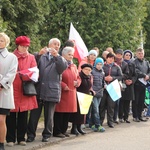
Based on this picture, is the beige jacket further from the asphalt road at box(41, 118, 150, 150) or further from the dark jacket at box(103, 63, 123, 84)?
the dark jacket at box(103, 63, 123, 84)

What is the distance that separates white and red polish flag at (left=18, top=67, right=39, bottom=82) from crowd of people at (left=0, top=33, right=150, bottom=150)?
3 cm

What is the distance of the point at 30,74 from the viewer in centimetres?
720

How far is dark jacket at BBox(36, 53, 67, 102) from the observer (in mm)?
7610

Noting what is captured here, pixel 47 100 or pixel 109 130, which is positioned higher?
pixel 47 100

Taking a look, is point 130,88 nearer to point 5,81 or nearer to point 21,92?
point 21,92

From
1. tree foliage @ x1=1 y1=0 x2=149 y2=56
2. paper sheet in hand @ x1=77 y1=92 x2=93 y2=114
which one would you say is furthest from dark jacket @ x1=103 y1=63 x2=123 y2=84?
tree foliage @ x1=1 y1=0 x2=149 y2=56

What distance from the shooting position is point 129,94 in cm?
1089

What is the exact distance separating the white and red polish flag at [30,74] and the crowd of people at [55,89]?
0.03 metres

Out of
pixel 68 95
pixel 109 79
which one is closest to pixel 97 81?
pixel 109 79

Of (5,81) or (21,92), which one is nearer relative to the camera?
(5,81)

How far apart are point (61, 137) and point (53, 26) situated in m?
12.0

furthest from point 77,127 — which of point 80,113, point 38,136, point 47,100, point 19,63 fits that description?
point 19,63

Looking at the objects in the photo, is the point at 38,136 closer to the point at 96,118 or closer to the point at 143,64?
the point at 96,118

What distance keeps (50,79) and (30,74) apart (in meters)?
0.58
